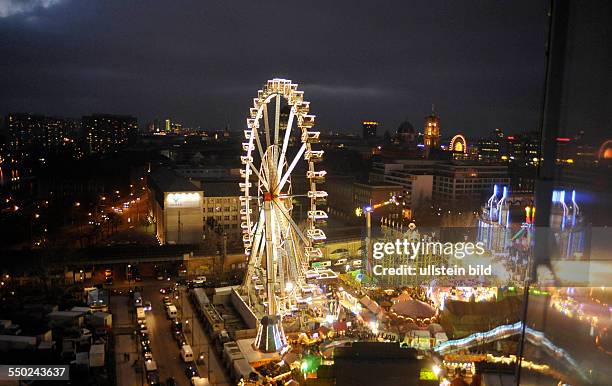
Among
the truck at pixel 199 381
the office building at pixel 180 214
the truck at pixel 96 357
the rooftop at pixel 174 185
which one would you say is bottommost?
the truck at pixel 199 381

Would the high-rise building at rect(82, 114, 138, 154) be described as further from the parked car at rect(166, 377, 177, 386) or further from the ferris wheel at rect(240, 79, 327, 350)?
the parked car at rect(166, 377, 177, 386)

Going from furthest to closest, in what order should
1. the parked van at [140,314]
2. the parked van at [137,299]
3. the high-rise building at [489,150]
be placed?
the high-rise building at [489,150] < the parked van at [137,299] < the parked van at [140,314]

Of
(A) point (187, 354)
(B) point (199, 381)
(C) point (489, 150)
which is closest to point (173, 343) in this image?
(A) point (187, 354)

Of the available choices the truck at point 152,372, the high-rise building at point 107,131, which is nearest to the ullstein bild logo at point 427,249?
the truck at point 152,372

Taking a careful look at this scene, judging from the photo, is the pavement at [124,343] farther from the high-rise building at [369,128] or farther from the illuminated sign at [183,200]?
the high-rise building at [369,128]

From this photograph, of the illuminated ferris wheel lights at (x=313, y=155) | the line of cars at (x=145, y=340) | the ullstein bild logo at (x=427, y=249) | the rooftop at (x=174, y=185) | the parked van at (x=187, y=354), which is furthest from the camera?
the rooftop at (x=174, y=185)

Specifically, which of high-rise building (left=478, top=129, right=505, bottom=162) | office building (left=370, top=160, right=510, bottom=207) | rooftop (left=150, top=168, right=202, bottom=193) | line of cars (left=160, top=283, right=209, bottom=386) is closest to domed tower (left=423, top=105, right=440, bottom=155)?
high-rise building (left=478, top=129, right=505, bottom=162)

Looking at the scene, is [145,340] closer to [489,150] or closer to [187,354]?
[187,354]

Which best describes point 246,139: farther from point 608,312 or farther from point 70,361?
point 608,312
